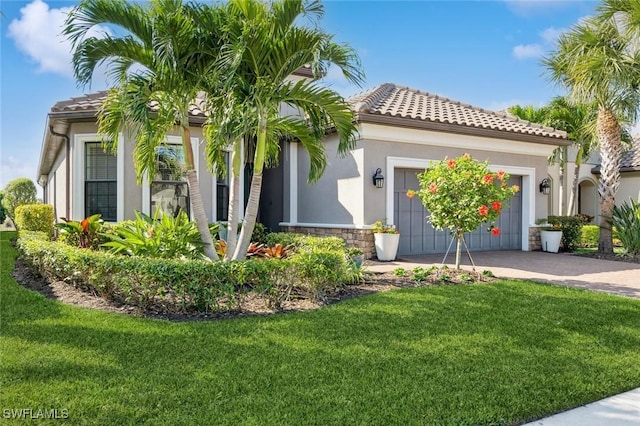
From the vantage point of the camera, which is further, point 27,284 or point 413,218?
point 413,218

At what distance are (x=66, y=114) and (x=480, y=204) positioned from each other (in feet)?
32.5

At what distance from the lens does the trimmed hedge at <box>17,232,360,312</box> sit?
19.8 feet

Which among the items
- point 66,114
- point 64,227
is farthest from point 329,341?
point 66,114

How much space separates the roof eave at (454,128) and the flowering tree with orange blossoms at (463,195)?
9.38ft

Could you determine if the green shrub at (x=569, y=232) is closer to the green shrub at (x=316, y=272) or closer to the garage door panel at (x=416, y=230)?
the garage door panel at (x=416, y=230)

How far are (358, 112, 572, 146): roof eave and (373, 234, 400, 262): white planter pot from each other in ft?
9.85

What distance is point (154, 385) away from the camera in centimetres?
381

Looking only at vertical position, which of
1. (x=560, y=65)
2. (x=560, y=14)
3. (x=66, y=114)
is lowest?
(x=66, y=114)

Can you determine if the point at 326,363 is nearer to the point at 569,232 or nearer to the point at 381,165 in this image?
the point at 381,165

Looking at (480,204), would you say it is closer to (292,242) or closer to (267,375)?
(292,242)

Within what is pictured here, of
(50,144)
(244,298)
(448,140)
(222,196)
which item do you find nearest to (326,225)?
(222,196)

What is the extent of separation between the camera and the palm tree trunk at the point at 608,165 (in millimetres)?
13844

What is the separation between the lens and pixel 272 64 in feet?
23.9

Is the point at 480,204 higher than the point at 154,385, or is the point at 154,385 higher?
the point at 480,204
